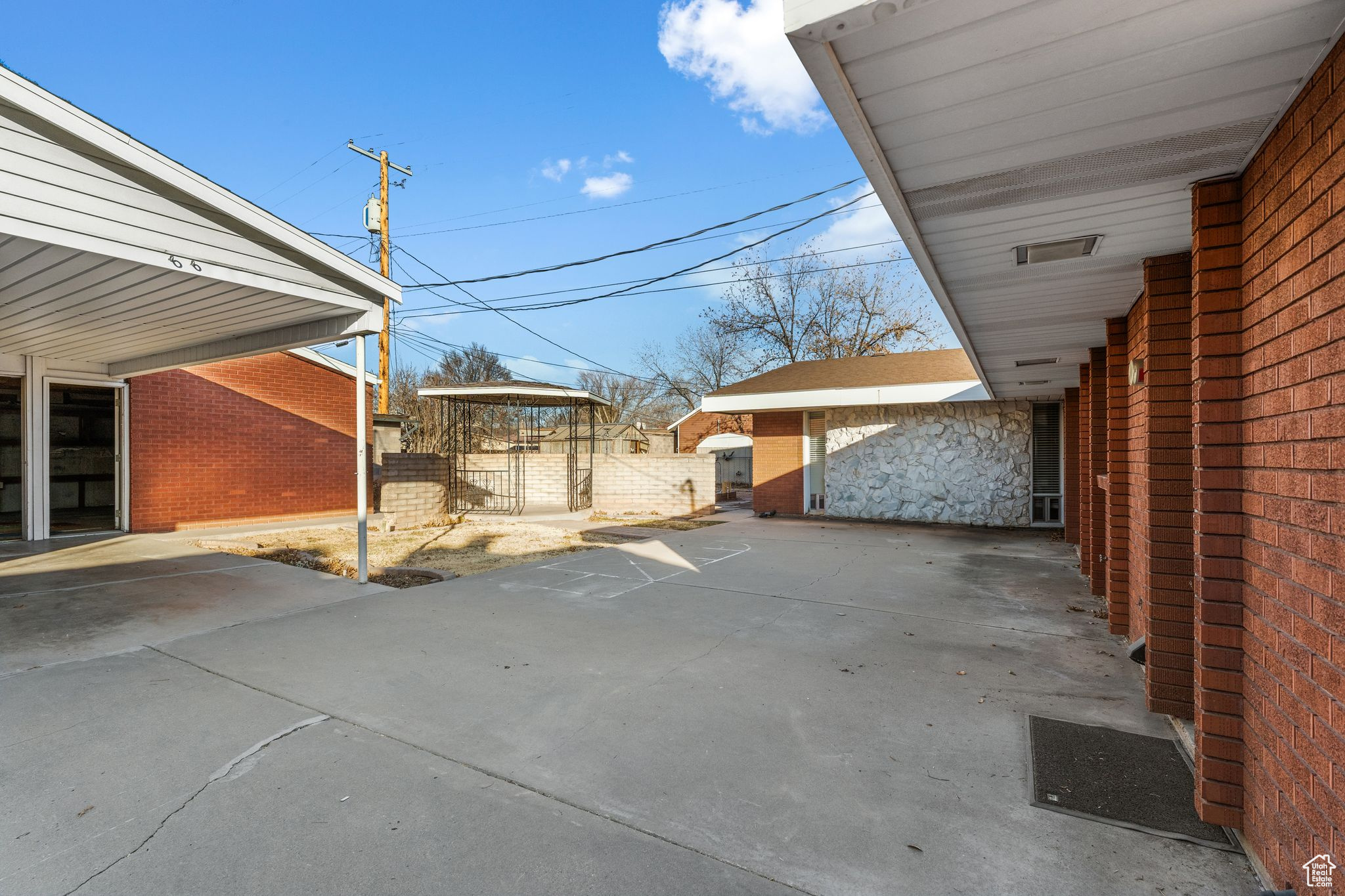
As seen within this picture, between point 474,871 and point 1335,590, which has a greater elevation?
point 1335,590

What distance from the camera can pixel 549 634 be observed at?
4.97 meters

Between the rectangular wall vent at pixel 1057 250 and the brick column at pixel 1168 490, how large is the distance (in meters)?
0.44

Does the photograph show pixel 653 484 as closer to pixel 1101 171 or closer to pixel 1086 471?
pixel 1086 471

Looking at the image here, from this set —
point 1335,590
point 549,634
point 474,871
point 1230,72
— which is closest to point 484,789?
point 474,871

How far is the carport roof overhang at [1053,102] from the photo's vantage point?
5.42ft

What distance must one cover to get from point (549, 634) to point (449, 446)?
499 inches

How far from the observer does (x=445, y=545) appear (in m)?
9.98

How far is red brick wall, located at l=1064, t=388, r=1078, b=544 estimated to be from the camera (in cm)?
1104

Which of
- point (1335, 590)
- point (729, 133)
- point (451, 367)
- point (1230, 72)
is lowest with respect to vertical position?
point (1335, 590)

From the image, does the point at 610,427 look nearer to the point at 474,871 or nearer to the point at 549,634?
the point at 549,634

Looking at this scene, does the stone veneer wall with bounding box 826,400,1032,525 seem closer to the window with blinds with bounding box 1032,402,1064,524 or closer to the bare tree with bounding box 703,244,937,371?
the window with blinds with bounding box 1032,402,1064,524

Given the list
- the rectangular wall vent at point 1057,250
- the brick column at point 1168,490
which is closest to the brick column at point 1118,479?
the brick column at point 1168,490

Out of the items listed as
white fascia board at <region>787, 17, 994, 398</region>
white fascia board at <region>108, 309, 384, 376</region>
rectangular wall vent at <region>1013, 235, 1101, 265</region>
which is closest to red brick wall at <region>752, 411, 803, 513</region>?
white fascia board at <region>108, 309, 384, 376</region>

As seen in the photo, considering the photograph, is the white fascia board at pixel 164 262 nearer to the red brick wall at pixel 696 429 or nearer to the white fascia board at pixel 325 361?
the white fascia board at pixel 325 361
